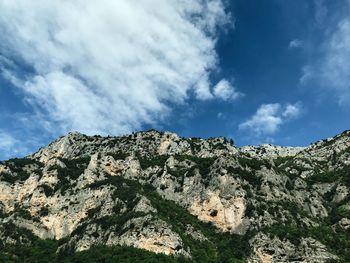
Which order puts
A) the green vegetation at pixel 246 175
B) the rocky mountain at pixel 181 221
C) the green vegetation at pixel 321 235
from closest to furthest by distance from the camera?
the rocky mountain at pixel 181 221 → the green vegetation at pixel 321 235 → the green vegetation at pixel 246 175

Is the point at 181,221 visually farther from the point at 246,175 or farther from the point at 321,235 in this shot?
the point at 321,235

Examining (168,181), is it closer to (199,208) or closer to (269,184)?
(199,208)

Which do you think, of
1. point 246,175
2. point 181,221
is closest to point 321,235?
point 246,175

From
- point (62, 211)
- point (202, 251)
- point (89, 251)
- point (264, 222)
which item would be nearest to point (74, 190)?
point (62, 211)

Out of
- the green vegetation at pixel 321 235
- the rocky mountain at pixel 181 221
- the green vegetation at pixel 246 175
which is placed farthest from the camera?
the green vegetation at pixel 246 175

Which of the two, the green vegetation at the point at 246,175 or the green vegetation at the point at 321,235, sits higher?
the green vegetation at the point at 246,175

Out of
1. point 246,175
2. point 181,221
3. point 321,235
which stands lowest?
point 321,235

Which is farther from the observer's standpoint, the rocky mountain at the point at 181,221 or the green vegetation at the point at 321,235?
Answer: the green vegetation at the point at 321,235

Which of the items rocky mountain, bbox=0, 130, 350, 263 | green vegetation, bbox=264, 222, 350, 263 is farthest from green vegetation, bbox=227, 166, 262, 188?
green vegetation, bbox=264, 222, 350, 263

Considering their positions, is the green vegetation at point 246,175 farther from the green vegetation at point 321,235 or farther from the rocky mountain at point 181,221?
the green vegetation at point 321,235

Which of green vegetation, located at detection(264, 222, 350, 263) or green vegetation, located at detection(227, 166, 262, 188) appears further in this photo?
green vegetation, located at detection(227, 166, 262, 188)

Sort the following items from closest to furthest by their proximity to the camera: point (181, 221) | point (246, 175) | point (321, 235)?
point (321, 235), point (181, 221), point (246, 175)

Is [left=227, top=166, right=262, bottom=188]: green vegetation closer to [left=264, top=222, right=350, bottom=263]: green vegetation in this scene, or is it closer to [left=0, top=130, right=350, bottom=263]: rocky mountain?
[left=0, top=130, right=350, bottom=263]: rocky mountain

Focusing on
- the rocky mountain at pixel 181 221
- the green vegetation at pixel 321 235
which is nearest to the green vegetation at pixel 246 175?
the rocky mountain at pixel 181 221
